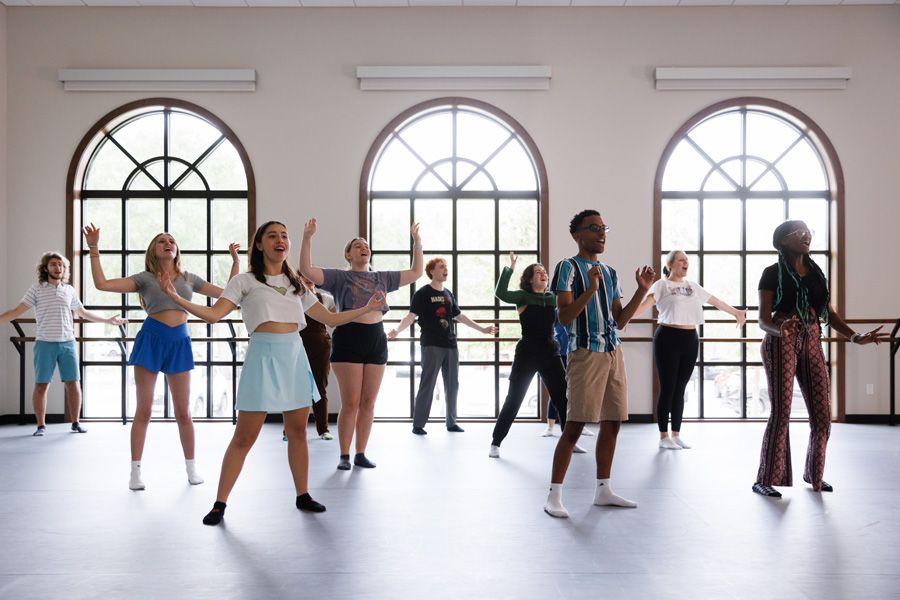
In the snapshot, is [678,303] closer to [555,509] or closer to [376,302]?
[555,509]

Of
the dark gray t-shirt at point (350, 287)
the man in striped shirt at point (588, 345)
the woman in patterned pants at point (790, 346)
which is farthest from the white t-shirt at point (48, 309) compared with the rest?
the woman in patterned pants at point (790, 346)

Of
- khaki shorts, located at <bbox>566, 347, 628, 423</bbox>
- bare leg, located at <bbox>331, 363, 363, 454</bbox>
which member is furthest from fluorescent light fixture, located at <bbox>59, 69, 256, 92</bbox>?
khaki shorts, located at <bbox>566, 347, 628, 423</bbox>

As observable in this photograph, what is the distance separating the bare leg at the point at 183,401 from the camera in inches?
152

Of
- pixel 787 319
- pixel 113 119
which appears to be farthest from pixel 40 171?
pixel 787 319

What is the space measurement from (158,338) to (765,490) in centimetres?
325

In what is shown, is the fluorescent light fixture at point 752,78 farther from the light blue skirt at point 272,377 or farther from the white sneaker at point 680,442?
the light blue skirt at point 272,377

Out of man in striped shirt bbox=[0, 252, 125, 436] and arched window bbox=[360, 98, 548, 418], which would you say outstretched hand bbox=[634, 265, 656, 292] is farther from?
man in striped shirt bbox=[0, 252, 125, 436]

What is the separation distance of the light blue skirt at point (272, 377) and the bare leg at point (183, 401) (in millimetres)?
839

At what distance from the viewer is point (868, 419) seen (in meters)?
6.68

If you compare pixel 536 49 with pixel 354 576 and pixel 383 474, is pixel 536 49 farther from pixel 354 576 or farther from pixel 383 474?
pixel 354 576

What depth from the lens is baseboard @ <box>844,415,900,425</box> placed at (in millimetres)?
6652

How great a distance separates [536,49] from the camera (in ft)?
22.1

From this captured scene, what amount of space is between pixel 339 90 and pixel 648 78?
2.89m

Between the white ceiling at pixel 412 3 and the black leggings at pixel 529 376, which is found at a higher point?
the white ceiling at pixel 412 3
